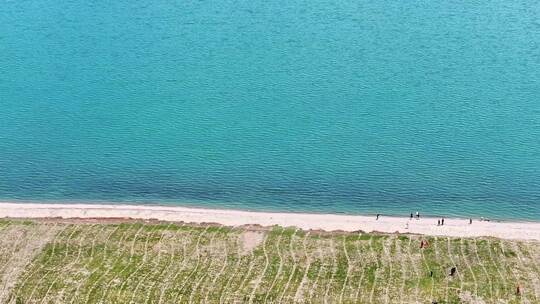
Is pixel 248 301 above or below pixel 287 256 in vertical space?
below

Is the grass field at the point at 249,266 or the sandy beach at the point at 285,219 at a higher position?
the sandy beach at the point at 285,219

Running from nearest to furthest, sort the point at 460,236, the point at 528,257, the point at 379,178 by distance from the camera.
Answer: the point at 528,257
the point at 460,236
the point at 379,178

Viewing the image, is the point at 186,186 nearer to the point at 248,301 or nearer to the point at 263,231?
the point at 263,231

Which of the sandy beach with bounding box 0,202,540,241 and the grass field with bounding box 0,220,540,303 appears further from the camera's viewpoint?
the sandy beach with bounding box 0,202,540,241

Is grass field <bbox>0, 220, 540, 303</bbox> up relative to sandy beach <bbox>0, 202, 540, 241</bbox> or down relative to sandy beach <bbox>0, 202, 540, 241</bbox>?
down

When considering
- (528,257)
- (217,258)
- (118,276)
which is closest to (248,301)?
(217,258)
